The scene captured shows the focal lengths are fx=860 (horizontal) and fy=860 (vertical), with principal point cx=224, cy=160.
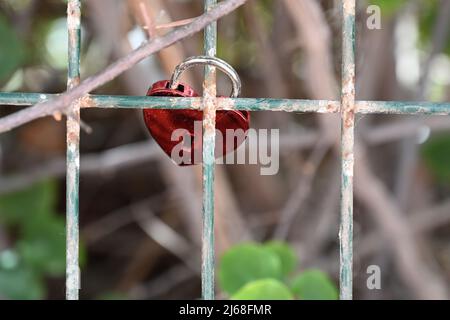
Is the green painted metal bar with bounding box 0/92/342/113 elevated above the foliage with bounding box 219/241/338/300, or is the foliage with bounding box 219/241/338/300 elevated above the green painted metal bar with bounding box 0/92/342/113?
the green painted metal bar with bounding box 0/92/342/113

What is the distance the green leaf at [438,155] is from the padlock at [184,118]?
936mm

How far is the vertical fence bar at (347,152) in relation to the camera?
0.69 meters

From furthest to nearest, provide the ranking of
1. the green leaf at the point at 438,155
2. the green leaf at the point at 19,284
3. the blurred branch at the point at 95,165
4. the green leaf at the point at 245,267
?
the green leaf at the point at 438,155 → the blurred branch at the point at 95,165 → the green leaf at the point at 19,284 → the green leaf at the point at 245,267

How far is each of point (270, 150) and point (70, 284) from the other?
730 millimetres

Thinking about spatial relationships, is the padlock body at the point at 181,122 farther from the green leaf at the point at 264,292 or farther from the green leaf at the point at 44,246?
the green leaf at the point at 44,246

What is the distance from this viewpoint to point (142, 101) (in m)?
0.67

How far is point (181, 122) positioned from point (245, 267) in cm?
22

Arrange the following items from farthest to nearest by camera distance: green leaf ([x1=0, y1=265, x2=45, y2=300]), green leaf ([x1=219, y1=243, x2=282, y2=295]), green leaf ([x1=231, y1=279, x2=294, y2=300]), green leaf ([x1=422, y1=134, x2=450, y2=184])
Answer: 1. green leaf ([x1=422, y1=134, x2=450, y2=184])
2. green leaf ([x1=0, y1=265, x2=45, y2=300])
3. green leaf ([x1=219, y1=243, x2=282, y2=295])
4. green leaf ([x1=231, y1=279, x2=294, y2=300])

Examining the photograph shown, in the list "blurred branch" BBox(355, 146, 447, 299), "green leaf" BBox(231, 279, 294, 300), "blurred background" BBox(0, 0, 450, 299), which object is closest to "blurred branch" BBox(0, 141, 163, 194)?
"blurred background" BBox(0, 0, 450, 299)

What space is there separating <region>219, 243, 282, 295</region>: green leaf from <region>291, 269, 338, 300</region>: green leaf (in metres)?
0.02

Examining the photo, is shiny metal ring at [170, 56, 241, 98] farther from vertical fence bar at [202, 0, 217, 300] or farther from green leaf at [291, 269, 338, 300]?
green leaf at [291, 269, 338, 300]

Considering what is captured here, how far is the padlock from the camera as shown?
2.27ft
